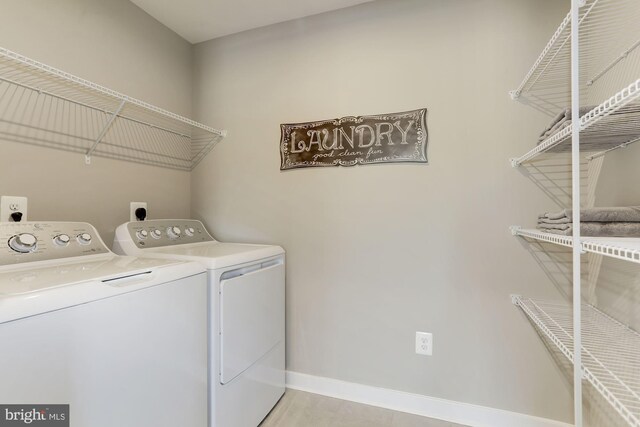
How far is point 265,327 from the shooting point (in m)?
1.56

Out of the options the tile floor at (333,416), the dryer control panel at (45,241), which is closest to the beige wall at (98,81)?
the dryer control panel at (45,241)

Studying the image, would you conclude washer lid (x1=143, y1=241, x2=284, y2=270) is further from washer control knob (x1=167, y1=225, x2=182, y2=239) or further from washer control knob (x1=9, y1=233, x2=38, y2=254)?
washer control knob (x1=9, y1=233, x2=38, y2=254)

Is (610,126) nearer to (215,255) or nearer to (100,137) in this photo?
(215,255)

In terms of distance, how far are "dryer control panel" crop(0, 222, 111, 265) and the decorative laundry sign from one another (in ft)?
3.60

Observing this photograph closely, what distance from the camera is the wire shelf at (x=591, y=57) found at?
1.07 metres

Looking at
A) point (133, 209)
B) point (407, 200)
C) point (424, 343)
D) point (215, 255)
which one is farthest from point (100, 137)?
point (424, 343)

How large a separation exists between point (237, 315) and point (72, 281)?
2.22 ft

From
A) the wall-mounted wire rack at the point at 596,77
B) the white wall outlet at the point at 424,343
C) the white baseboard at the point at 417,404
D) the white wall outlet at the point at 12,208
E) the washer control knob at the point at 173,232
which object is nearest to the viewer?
the wall-mounted wire rack at the point at 596,77

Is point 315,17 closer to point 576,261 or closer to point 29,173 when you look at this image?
point 29,173

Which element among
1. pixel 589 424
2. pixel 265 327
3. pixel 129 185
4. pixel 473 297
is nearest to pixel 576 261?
pixel 473 297

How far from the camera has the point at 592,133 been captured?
1.02 meters

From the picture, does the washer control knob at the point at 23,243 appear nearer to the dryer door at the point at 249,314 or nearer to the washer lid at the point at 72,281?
the washer lid at the point at 72,281

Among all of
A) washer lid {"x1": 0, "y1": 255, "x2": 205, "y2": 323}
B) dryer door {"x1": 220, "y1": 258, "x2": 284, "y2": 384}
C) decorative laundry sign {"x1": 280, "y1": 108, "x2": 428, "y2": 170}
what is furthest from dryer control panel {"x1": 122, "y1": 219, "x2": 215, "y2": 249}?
decorative laundry sign {"x1": 280, "y1": 108, "x2": 428, "y2": 170}

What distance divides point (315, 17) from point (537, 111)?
1400 mm
